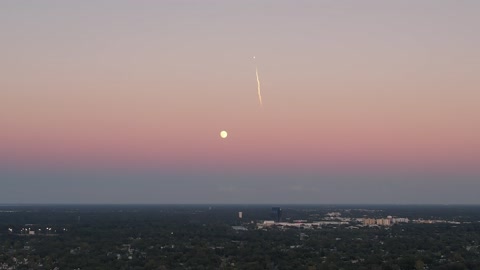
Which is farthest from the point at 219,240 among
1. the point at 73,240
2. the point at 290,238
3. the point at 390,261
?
the point at 390,261

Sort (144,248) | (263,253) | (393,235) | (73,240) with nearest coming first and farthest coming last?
(263,253) < (144,248) < (73,240) < (393,235)

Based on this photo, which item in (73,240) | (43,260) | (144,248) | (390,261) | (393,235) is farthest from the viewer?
(393,235)

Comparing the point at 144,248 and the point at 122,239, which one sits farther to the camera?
the point at 122,239

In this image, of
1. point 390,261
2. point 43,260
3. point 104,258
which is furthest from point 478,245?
point 43,260

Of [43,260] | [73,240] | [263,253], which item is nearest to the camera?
[43,260]

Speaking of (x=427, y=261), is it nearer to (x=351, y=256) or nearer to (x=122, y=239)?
(x=351, y=256)

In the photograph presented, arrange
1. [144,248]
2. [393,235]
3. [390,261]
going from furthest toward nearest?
[393,235]
[144,248]
[390,261]

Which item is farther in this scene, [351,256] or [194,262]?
[351,256]

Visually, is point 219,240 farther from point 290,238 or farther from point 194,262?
point 194,262

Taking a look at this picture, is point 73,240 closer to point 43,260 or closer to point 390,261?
point 43,260
